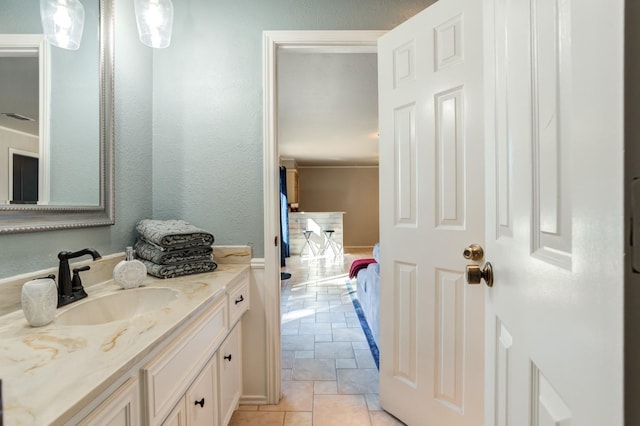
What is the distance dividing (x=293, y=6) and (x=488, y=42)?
130cm

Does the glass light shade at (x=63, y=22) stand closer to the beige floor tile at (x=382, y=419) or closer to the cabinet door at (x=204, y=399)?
the cabinet door at (x=204, y=399)

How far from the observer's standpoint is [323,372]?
206 cm

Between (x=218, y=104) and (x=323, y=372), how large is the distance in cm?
187

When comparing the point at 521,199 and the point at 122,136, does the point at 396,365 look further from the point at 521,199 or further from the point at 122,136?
the point at 122,136

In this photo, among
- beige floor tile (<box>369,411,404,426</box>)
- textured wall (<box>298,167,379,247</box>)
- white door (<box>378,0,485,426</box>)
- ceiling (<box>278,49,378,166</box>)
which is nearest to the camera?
white door (<box>378,0,485,426</box>)

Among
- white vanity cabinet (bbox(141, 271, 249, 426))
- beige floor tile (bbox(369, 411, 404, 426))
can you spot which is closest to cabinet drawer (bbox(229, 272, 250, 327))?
white vanity cabinet (bbox(141, 271, 249, 426))

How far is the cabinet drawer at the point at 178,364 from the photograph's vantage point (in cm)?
73

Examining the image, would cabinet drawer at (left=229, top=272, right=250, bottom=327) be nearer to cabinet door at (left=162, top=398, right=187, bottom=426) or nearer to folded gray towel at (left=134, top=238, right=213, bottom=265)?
folded gray towel at (left=134, top=238, right=213, bottom=265)

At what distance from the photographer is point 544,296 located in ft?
1.60

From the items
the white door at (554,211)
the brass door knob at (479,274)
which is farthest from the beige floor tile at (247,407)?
the brass door knob at (479,274)

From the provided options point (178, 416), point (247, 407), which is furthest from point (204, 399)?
point (247, 407)

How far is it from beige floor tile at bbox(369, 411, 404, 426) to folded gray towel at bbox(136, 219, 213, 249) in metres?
1.28

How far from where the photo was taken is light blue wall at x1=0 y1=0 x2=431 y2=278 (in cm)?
169

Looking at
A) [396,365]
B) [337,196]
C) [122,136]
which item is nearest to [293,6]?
[122,136]
